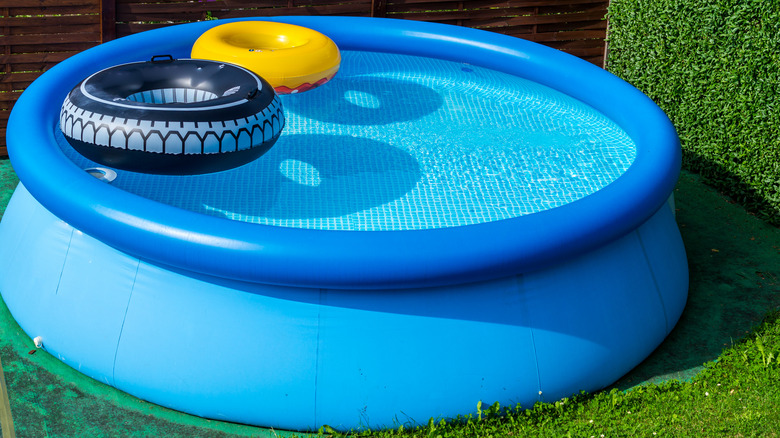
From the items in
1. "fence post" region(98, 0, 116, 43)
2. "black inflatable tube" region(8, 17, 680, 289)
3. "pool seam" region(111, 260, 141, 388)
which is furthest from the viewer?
"fence post" region(98, 0, 116, 43)

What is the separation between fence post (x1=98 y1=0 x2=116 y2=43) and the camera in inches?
286

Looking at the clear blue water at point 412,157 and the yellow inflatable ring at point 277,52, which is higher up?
the yellow inflatable ring at point 277,52

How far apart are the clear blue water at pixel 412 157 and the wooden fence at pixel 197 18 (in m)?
0.72

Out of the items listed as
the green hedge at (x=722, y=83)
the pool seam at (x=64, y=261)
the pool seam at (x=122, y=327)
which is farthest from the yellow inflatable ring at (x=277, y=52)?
the green hedge at (x=722, y=83)

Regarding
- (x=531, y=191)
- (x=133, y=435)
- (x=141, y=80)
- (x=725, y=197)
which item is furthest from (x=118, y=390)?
(x=725, y=197)

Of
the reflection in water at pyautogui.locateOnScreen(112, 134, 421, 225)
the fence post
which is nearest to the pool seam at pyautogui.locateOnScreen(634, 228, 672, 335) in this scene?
the reflection in water at pyautogui.locateOnScreen(112, 134, 421, 225)

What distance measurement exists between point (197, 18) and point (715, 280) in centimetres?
516

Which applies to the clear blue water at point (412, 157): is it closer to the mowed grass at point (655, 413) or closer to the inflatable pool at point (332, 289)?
the inflatable pool at point (332, 289)

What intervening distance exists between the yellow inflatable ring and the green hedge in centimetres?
313

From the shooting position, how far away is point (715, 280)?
5.72 metres

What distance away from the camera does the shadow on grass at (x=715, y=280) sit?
4.88 metres

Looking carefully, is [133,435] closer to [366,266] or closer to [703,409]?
[366,266]

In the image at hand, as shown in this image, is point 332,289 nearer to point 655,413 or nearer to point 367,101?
point 655,413

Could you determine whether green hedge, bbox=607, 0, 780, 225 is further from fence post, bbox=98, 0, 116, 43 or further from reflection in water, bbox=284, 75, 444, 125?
fence post, bbox=98, 0, 116, 43
